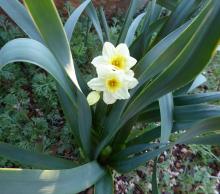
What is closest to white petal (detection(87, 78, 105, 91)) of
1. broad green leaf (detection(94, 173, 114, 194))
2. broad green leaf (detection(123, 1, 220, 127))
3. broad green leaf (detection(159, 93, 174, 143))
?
broad green leaf (detection(123, 1, 220, 127))

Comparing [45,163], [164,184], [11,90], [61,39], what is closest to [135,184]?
[164,184]

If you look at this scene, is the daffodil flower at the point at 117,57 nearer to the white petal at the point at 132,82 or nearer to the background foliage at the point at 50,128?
the white petal at the point at 132,82

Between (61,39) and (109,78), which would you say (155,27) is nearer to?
(109,78)

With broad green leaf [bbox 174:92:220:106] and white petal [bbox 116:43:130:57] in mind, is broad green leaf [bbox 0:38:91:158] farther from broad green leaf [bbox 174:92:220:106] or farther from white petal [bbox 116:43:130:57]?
broad green leaf [bbox 174:92:220:106]

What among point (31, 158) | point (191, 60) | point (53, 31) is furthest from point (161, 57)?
point (31, 158)

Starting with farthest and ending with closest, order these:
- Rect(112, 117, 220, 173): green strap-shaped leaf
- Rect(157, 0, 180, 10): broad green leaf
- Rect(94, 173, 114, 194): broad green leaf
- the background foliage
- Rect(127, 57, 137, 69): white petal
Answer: the background foliage
Rect(157, 0, 180, 10): broad green leaf
Rect(94, 173, 114, 194): broad green leaf
Rect(127, 57, 137, 69): white petal
Rect(112, 117, 220, 173): green strap-shaped leaf

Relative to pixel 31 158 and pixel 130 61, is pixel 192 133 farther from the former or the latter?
pixel 31 158

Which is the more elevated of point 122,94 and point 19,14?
point 19,14
